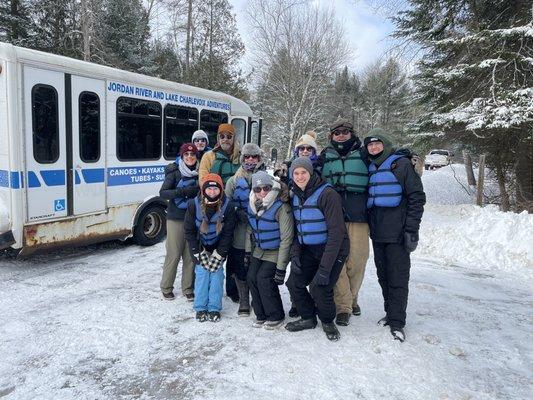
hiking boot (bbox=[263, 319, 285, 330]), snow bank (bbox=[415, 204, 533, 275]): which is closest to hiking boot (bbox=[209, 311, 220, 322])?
hiking boot (bbox=[263, 319, 285, 330])

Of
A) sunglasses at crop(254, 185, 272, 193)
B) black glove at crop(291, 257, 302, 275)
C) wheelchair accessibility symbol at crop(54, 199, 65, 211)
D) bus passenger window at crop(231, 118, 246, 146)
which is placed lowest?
black glove at crop(291, 257, 302, 275)

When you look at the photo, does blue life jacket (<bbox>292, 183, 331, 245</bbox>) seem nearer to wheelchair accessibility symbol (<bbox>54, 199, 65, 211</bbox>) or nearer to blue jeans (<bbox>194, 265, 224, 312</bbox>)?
blue jeans (<bbox>194, 265, 224, 312</bbox>)

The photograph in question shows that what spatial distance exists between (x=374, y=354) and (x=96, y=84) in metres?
5.18

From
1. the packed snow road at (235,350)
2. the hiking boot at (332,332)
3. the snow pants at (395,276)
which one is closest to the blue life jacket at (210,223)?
the packed snow road at (235,350)

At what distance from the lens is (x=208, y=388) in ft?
9.93

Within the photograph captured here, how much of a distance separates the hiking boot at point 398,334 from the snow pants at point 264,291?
1052 millimetres

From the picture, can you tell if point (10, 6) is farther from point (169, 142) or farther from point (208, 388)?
point (208, 388)

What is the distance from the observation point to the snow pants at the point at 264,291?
3.88 meters

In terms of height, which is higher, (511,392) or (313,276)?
(313,276)

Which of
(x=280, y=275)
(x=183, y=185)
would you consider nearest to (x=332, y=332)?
(x=280, y=275)

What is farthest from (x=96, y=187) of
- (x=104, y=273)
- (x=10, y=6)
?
(x=10, y=6)

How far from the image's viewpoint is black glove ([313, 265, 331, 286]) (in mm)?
3510

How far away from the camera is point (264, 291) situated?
12.9ft

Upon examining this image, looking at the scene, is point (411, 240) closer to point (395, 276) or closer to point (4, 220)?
point (395, 276)
